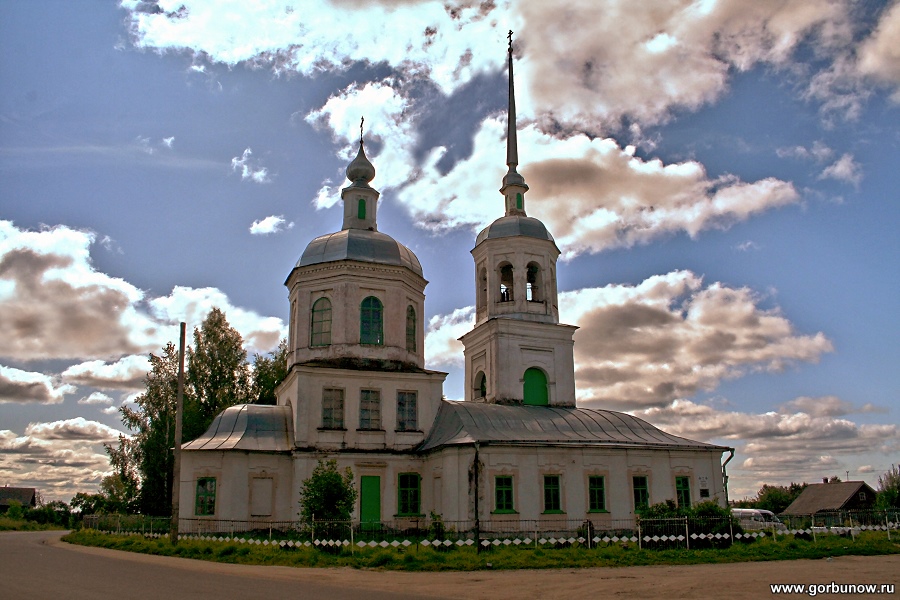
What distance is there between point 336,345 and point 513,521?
30.9ft

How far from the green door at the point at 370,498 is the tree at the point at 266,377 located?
14.2m

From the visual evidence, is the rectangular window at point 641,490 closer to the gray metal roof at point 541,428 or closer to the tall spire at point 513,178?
the gray metal roof at point 541,428

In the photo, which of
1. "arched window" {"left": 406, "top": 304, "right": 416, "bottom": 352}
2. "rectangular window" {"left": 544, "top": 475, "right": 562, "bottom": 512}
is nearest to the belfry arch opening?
"arched window" {"left": 406, "top": 304, "right": 416, "bottom": 352}

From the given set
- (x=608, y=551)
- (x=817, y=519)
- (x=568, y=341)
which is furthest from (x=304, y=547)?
(x=817, y=519)

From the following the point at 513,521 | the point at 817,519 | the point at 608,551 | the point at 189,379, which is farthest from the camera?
the point at 189,379

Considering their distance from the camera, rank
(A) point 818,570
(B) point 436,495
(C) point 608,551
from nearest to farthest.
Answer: (A) point 818,570 → (C) point 608,551 → (B) point 436,495

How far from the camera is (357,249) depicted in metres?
29.8

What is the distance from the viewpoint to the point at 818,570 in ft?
55.1

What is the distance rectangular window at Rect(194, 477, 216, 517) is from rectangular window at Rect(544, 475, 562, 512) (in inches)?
455

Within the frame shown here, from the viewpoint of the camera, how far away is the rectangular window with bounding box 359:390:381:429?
91.2 feet

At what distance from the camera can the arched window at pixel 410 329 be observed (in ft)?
99.3

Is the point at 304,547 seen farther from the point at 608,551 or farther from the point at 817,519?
the point at 817,519

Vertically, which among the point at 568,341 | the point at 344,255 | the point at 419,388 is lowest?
the point at 419,388

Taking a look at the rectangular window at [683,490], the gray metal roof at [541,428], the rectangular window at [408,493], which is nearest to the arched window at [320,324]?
the gray metal roof at [541,428]
